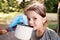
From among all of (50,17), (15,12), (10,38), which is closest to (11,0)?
(15,12)

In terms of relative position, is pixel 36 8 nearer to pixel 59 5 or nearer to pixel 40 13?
pixel 40 13

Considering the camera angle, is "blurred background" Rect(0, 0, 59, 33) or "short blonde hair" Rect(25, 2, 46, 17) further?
"blurred background" Rect(0, 0, 59, 33)

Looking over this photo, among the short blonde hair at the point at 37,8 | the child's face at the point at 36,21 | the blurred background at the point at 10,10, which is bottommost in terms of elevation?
the blurred background at the point at 10,10

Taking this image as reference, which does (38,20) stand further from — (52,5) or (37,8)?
(52,5)

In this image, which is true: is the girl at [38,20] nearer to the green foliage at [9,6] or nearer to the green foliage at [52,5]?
the green foliage at [9,6]

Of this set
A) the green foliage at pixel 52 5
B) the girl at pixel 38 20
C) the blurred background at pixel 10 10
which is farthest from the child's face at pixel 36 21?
the green foliage at pixel 52 5

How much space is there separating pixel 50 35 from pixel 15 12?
2.11 meters

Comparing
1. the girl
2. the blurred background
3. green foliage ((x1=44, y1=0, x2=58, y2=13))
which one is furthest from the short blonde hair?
green foliage ((x1=44, y1=0, x2=58, y2=13))

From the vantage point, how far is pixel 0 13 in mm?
2689

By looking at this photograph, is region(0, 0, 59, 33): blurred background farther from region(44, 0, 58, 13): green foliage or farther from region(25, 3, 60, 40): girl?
region(25, 3, 60, 40): girl

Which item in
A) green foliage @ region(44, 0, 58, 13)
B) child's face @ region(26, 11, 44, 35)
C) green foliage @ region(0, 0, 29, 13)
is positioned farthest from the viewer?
green foliage @ region(44, 0, 58, 13)

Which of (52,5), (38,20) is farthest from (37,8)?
(52,5)

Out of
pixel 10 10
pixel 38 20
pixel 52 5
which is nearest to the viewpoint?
pixel 38 20

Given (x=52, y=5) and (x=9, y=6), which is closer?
(x=9, y=6)
